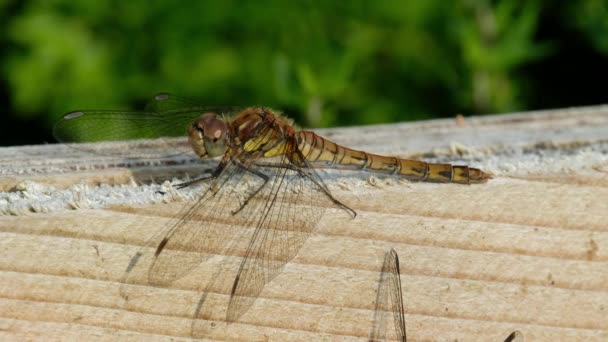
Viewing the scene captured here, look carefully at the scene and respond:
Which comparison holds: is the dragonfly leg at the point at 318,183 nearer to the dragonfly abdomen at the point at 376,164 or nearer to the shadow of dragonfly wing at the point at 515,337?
the dragonfly abdomen at the point at 376,164

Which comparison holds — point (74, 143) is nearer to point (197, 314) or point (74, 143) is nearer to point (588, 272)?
point (197, 314)

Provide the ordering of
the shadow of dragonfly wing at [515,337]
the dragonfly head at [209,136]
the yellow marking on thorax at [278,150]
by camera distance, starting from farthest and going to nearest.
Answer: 1. the yellow marking on thorax at [278,150]
2. the dragonfly head at [209,136]
3. the shadow of dragonfly wing at [515,337]

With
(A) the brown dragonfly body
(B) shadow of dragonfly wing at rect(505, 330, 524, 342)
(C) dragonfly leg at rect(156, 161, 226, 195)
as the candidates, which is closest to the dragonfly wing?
(C) dragonfly leg at rect(156, 161, 226, 195)

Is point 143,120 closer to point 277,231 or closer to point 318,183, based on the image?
point 318,183

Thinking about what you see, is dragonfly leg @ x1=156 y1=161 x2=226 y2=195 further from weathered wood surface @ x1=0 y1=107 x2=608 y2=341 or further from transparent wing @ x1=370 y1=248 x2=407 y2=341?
transparent wing @ x1=370 y1=248 x2=407 y2=341

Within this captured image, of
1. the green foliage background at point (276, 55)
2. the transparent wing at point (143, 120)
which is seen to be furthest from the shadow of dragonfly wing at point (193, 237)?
the green foliage background at point (276, 55)

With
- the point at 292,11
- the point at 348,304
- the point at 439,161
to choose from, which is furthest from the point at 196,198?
the point at 292,11

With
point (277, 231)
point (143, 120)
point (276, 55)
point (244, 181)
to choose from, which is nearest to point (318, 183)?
point (277, 231)
